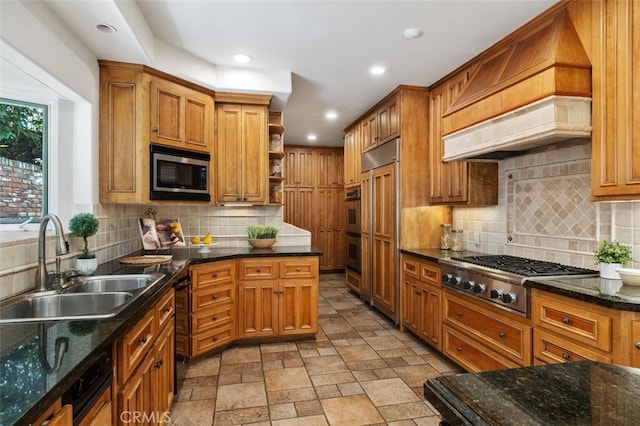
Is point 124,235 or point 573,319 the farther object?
point 124,235

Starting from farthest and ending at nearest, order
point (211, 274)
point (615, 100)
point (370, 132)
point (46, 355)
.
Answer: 1. point (370, 132)
2. point (211, 274)
3. point (615, 100)
4. point (46, 355)

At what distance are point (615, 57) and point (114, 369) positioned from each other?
9.43 feet

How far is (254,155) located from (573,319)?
9.80ft

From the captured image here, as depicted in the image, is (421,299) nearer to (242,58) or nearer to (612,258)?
(612,258)

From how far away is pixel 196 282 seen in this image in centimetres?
298

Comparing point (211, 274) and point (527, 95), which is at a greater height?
point (527, 95)

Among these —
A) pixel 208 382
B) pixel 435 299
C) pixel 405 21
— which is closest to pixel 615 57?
pixel 405 21

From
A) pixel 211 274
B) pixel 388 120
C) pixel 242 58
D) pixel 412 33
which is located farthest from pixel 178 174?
pixel 388 120

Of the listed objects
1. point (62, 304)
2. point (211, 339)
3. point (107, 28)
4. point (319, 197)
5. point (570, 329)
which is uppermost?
point (107, 28)

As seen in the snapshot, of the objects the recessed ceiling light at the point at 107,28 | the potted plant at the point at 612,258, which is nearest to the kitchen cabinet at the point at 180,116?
the recessed ceiling light at the point at 107,28

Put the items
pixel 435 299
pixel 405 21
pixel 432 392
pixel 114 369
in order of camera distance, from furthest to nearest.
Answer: pixel 435 299
pixel 405 21
pixel 114 369
pixel 432 392

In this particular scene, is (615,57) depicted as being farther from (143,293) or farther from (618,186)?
(143,293)

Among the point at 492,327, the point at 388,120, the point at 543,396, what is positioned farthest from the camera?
the point at 388,120

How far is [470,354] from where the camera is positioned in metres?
2.69
